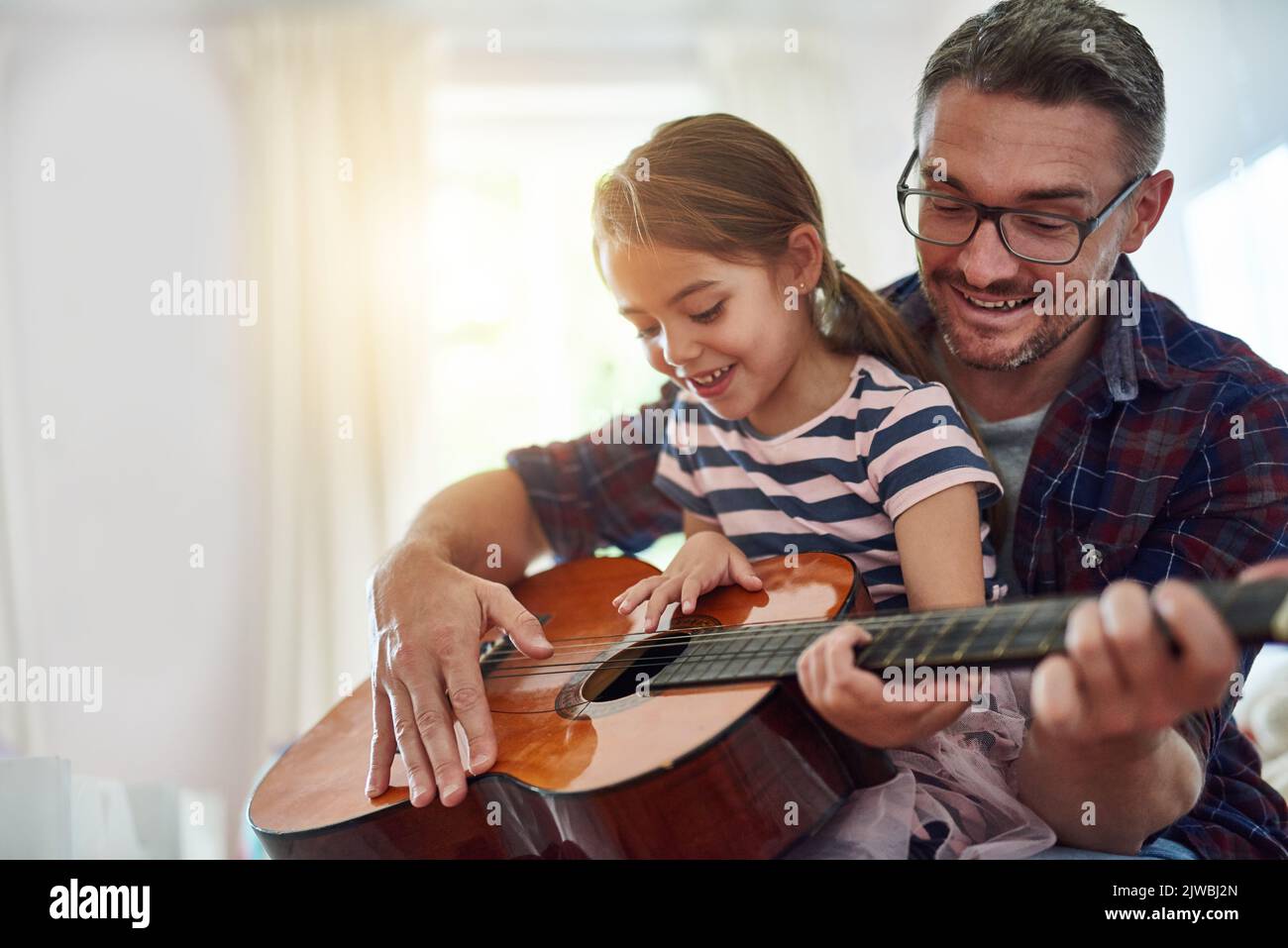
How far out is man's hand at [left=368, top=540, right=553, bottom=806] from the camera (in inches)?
35.9

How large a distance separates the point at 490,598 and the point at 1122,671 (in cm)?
65

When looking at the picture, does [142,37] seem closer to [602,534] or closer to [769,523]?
[602,534]

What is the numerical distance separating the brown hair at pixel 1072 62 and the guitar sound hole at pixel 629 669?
2.21 ft

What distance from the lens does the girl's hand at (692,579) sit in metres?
0.99

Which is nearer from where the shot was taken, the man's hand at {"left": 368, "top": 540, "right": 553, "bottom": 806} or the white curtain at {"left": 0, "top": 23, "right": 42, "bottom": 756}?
the man's hand at {"left": 368, "top": 540, "right": 553, "bottom": 806}

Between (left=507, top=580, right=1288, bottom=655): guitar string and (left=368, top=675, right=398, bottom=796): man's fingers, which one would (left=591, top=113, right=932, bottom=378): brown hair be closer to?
(left=507, top=580, right=1288, bottom=655): guitar string

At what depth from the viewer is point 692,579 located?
3.27 feet

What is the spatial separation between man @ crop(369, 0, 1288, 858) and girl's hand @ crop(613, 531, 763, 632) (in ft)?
0.39

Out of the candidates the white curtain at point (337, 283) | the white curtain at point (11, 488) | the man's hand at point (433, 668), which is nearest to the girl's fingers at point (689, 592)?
the man's hand at point (433, 668)

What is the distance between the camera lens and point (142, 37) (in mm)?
2412

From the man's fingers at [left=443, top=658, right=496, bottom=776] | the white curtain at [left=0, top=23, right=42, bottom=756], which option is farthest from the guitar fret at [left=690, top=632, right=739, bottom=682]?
the white curtain at [left=0, top=23, right=42, bottom=756]

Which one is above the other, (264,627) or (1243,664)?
(1243,664)

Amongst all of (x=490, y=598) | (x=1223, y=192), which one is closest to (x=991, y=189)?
(x=1223, y=192)
